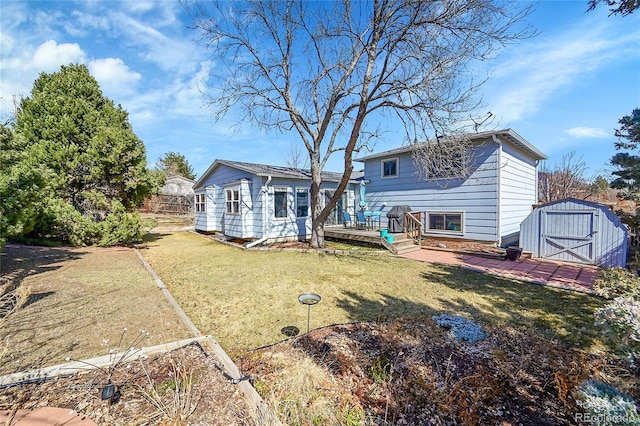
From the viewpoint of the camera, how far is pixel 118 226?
10195 millimetres

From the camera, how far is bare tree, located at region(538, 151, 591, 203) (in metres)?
15.9

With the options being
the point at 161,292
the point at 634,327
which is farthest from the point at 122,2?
the point at 634,327

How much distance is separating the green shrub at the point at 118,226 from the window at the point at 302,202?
669 centimetres

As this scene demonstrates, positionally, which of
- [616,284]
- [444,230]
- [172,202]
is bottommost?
[616,284]

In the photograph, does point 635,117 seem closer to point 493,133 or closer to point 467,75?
point 467,75

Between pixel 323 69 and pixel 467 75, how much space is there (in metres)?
5.16

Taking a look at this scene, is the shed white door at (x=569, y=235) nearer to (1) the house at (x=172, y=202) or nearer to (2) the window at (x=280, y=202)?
(2) the window at (x=280, y=202)

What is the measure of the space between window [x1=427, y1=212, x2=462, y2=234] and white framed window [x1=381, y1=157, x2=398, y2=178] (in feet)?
8.58

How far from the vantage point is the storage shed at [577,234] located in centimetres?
695

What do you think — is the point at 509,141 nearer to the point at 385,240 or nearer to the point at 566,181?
the point at 385,240

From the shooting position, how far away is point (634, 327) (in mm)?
2002

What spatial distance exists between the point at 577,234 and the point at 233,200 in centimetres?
1254

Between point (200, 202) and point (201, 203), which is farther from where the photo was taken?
point (200, 202)

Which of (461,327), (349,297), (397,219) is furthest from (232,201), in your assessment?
(461,327)
